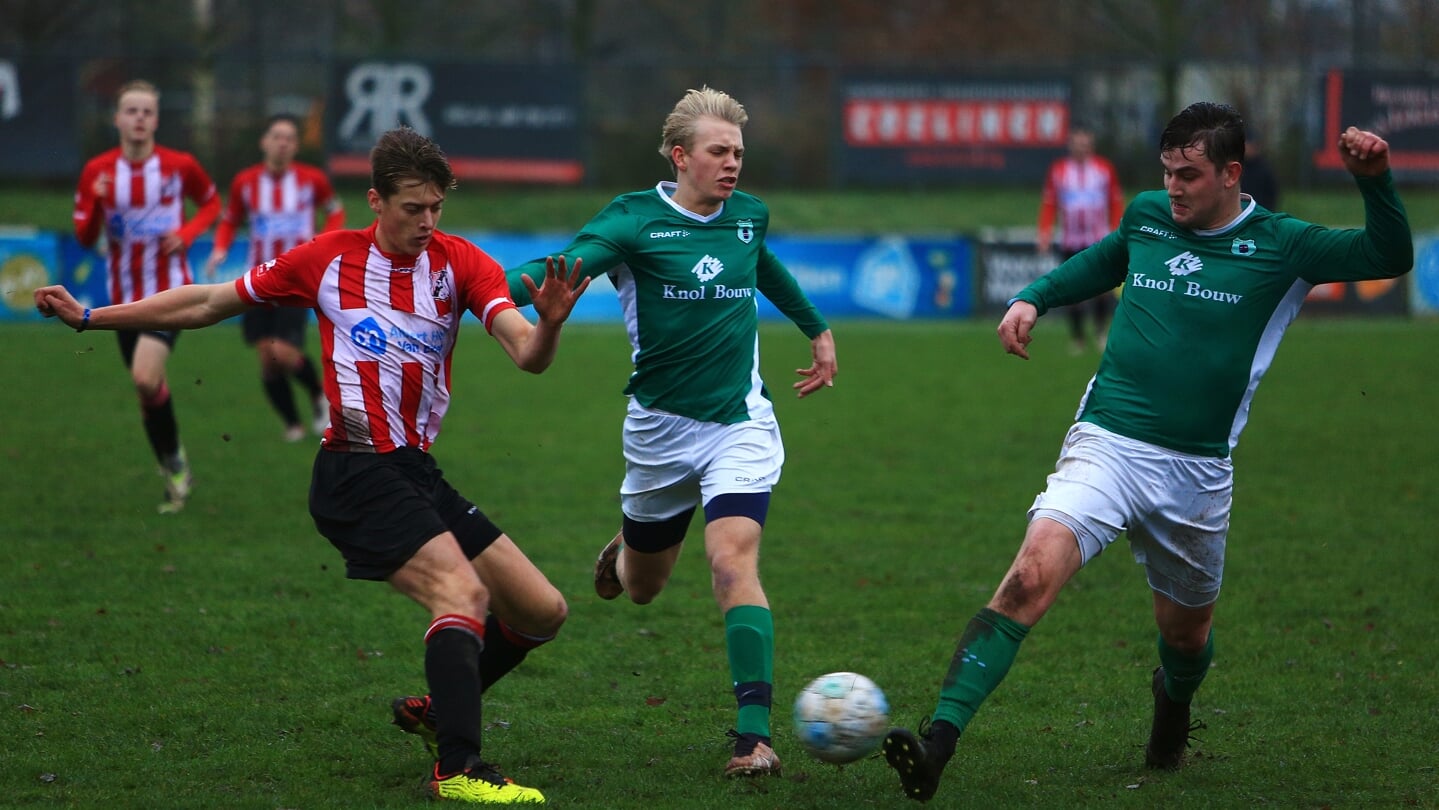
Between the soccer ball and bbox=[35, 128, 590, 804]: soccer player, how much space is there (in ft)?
2.76

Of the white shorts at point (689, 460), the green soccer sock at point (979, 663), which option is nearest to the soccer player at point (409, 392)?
the white shorts at point (689, 460)

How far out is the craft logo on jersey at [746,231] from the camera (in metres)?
5.26

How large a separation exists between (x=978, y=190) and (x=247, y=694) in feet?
73.8

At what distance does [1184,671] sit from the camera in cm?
476

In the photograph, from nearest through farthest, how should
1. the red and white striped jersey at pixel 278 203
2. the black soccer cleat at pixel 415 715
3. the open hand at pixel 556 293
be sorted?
the open hand at pixel 556 293, the black soccer cleat at pixel 415 715, the red and white striped jersey at pixel 278 203

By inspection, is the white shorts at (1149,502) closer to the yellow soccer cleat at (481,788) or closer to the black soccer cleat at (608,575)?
the yellow soccer cleat at (481,788)

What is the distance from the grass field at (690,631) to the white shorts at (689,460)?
790 millimetres

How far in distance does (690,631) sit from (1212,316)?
2898 millimetres

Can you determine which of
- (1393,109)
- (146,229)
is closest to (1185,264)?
(146,229)

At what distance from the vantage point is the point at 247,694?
554 centimetres

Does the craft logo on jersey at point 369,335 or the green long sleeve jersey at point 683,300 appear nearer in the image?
the craft logo on jersey at point 369,335

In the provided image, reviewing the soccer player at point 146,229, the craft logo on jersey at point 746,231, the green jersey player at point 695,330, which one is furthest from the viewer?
the soccer player at point 146,229

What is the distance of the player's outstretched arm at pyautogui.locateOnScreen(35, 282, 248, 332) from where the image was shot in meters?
4.57

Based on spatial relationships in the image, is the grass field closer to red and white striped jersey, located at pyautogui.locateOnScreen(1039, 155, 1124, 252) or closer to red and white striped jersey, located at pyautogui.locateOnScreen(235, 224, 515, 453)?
red and white striped jersey, located at pyautogui.locateOnScreen(235, 224, 515, 453)
